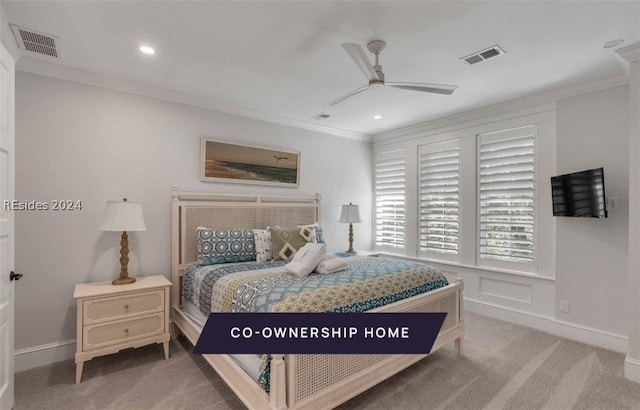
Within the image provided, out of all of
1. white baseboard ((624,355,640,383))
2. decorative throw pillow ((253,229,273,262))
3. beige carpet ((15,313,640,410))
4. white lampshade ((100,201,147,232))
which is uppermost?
white lampshade ((100,201,147,232))

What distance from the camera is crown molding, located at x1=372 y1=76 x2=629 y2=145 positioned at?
323 cm

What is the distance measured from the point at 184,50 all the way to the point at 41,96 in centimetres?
144

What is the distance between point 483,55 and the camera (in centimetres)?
266

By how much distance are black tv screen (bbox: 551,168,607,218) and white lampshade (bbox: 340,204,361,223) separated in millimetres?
2407

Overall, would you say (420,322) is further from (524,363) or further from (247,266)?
(247,266)

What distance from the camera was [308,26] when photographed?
225cm

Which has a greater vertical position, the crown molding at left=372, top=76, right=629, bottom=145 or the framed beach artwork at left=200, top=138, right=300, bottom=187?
the crown molding at left=372, top=76, right=629, bottom=145

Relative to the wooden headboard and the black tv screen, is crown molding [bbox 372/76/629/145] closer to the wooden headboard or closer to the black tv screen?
the black tv screen

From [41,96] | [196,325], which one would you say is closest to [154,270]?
[196,325]

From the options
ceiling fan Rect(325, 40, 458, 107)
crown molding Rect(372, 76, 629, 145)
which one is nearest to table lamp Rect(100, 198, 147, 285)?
ceiling fan Rect(325, 40, 458, 107)

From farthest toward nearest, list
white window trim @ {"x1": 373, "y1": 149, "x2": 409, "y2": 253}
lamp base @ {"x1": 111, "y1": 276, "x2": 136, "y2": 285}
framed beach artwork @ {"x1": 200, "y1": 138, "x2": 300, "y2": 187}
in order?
white window trim @ {"x1": 373, "y1": 149, "x2": 409, "y2": 253}, framed beach artwork @ {"x1": 200, "y1": 138, "x2": 300, "y2": 187}, lamp base @ {"x1": 111, "y1": 276, "x2": 136, "y2": 285}

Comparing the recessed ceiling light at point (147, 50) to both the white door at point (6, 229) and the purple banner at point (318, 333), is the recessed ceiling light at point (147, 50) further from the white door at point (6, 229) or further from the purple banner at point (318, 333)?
the purple banner at point (318, 333)

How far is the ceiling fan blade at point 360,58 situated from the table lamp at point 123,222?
2320 mm

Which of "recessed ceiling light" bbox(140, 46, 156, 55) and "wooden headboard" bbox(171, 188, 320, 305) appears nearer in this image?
"recessed ceiling light" bbox(140, 46, 156, 55)
